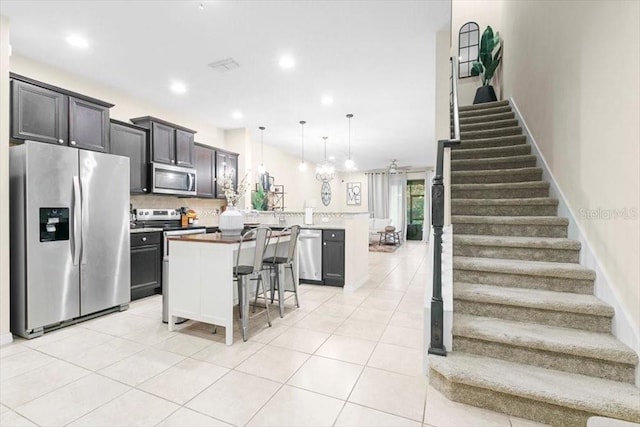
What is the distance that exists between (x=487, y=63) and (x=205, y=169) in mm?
5642

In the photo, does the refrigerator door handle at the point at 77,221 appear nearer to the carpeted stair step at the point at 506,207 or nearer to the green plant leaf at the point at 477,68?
the carpeted stair step at the point at 506,207

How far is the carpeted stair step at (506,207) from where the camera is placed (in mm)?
2992

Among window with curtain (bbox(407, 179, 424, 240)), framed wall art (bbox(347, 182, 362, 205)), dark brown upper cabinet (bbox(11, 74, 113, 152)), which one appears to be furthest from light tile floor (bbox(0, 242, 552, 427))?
framed wall art (bbox(347, 182, 362, 205))

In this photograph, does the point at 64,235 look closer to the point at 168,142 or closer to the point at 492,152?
the point at 168,142

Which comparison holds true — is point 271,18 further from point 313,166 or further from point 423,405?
point 313,166

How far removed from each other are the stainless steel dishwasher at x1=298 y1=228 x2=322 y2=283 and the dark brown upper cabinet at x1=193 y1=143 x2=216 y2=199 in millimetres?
2110

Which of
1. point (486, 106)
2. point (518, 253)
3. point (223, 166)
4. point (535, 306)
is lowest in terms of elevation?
point (535, 306)

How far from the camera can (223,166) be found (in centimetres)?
607

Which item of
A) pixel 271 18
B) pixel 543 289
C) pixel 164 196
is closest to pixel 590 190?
pixel 543 289

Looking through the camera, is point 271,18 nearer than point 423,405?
No

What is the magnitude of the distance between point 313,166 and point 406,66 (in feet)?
24.8

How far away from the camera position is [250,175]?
6742mm

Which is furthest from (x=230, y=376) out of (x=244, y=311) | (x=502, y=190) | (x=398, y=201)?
(x=398, y=201)

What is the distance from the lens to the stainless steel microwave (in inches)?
180
